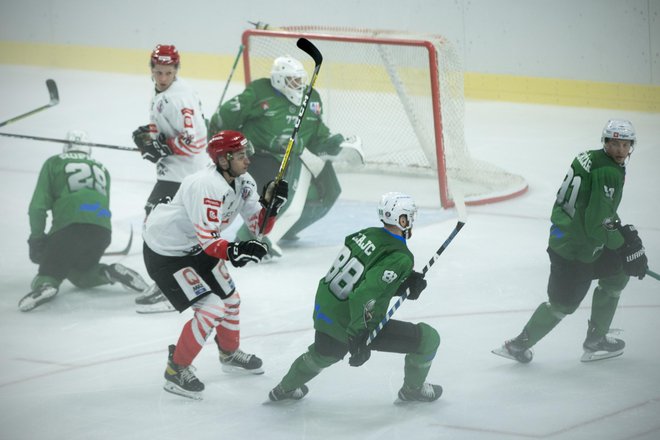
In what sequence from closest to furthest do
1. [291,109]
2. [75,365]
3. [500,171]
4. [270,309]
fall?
[75,365] < [270,309] < [291,109] < [500,171]

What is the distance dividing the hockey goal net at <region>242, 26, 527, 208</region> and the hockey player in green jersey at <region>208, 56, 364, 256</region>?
36.4 inches

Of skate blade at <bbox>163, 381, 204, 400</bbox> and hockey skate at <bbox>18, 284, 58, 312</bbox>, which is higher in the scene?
hockey skate at <bbox>18, 284, 58, 312</bbox>

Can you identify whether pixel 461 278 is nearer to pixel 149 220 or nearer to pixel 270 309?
pixel 270 309

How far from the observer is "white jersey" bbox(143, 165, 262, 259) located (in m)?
4.00

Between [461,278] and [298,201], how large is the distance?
1153 millimetres

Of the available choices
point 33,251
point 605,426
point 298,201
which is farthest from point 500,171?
point 605,426

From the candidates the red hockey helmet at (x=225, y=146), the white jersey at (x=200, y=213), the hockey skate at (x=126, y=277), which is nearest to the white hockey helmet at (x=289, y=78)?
the hockey skate at (x=126, y=277)

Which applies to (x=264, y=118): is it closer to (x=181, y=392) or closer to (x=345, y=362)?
(x=345, y=362)

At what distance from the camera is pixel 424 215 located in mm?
6906

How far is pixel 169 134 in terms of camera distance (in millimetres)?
5289

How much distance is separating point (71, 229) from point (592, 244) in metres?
2.50

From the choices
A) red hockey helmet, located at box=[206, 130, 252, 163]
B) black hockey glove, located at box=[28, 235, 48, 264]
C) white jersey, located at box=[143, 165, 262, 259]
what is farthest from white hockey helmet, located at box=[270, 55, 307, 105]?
red hockey helmet, located at box=[206, 130, 252, 163]

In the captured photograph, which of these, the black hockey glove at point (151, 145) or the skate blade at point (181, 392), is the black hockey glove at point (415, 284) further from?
the black hockey glove at point (151, 145)

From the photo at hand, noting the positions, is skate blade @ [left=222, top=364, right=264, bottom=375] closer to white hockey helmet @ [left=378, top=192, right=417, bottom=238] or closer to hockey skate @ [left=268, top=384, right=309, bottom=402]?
hockey skate @ [left=268, top=384, right=309, bottom=402]
